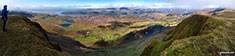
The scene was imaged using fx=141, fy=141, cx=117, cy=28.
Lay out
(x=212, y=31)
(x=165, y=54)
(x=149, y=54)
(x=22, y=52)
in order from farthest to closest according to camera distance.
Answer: (x=149, y=54), (x=212, y=31), (x=165, y=54), (x=22, y=52)

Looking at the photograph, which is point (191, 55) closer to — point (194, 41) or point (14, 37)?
point (194, 41)

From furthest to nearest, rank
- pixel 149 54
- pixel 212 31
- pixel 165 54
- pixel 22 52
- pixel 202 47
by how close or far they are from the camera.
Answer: pixel 149 54 → pixel 212 31 → pixel 165 54 → pixel 202 47 → pixel 22 52

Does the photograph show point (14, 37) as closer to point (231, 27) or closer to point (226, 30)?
point (226, 30)

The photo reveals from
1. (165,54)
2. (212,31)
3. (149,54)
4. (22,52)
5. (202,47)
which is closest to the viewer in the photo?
(22,52)

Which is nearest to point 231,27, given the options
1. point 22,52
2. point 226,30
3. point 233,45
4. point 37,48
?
point 226,30

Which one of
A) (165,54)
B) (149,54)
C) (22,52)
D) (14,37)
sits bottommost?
(149,54)

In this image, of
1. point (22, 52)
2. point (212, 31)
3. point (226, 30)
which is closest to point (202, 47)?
point (212, 31)

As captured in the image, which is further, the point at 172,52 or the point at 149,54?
the point at 149,54

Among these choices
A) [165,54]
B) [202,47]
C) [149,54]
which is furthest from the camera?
[149,54]

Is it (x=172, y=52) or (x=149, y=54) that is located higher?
(x=172, y=52)
